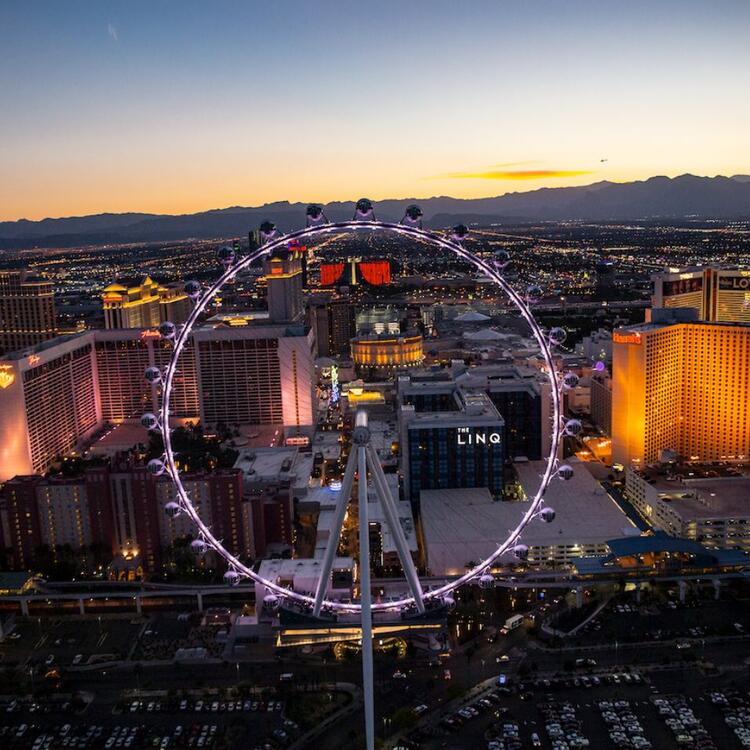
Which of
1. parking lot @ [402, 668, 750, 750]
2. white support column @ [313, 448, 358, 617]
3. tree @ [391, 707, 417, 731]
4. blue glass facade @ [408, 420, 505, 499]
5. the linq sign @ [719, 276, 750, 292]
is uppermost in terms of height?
the linq sign @ [719, 276, 750, 292]

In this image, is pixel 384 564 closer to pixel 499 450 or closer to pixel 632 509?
pixel 499 450

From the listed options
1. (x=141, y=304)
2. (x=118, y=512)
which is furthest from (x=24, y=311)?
(x=118, y=512)

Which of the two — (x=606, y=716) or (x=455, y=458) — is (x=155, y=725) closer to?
(x=606, y=716)

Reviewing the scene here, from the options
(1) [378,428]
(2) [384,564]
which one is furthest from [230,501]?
(1) [378,428]

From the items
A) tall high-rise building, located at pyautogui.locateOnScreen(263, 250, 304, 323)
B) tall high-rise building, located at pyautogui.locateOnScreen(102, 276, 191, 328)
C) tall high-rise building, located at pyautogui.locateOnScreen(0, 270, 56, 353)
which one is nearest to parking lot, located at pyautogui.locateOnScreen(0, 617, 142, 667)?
tall high-rise building, located at pyautogui.locateOnScreen(263, 250, 304, 323)

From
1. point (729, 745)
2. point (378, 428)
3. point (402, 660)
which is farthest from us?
point (378, 428)

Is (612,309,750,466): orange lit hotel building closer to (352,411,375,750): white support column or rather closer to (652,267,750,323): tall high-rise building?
(652,267,750,323): tall high-rise building
